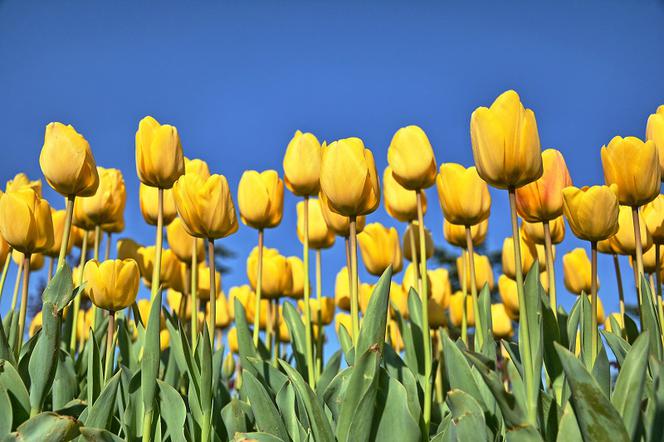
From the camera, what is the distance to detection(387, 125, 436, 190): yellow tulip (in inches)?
83.4

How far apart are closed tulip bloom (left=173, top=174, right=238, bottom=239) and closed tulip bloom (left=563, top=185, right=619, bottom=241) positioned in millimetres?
1002

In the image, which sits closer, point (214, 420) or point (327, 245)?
point (214, 420)

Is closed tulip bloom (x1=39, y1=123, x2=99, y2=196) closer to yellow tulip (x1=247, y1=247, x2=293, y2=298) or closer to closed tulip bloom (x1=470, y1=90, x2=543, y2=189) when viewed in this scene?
yellow tulip (x1=247, y1=247, x2=293, y2=298)

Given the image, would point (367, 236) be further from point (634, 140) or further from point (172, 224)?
point (634, 140)

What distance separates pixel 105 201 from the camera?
2562mm

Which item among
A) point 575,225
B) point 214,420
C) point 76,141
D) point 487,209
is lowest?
point 214,420

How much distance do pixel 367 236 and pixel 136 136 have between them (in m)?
1.16

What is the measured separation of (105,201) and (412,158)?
1.31 meters

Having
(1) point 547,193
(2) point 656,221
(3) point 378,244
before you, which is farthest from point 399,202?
(2) point 656,221

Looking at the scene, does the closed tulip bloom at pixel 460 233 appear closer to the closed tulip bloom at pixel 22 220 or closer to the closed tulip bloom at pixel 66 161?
the closed tulip bloom at pixel 66 161

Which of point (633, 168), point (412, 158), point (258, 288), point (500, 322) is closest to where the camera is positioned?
point (633, 168)

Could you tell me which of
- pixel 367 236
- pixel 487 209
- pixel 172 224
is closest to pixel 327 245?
pixel 367 236

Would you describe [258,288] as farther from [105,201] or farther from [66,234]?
[105,201]

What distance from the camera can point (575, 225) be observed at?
1.62m
